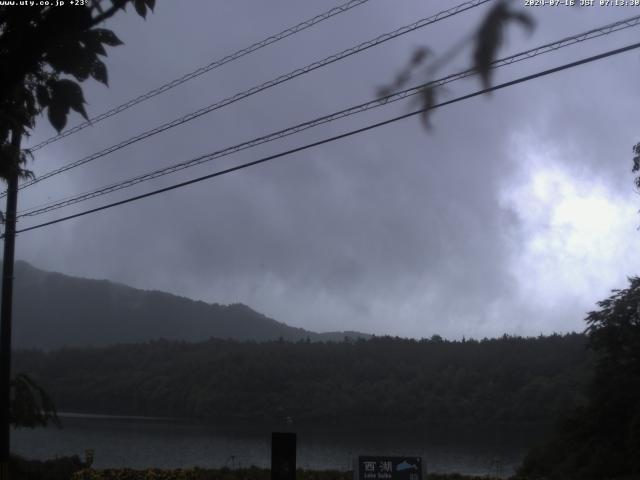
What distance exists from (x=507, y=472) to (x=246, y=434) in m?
18.1

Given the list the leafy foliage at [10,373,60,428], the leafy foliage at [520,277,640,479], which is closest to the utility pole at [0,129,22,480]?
the leafy foliage at [10,373,60,428]

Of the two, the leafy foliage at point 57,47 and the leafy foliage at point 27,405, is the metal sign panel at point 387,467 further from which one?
the leafy foliage at point 27,405

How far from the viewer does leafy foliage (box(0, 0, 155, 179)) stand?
3.75 metres

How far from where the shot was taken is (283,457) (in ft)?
34.9

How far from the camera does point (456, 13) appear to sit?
8.79 meters

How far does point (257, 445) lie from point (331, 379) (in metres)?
23.3

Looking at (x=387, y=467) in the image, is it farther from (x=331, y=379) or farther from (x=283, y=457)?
(x=331, y=379)

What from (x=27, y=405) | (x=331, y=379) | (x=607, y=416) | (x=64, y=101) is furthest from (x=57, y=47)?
(x=331, y=379)

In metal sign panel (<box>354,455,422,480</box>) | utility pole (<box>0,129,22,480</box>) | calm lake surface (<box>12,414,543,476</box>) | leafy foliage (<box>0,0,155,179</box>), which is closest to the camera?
leafy foliage (<box>0,0,155,179</box>)

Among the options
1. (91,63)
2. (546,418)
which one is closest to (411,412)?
(546,418)

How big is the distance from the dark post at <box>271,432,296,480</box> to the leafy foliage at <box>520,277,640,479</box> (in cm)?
1370

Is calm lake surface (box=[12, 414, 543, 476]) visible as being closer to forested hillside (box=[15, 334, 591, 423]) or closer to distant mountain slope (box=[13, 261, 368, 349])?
forested hillside (box=[15, 334, 591, 423])

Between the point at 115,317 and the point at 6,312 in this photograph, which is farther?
the point at 115,317

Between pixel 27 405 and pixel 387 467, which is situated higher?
pixel 27 405
